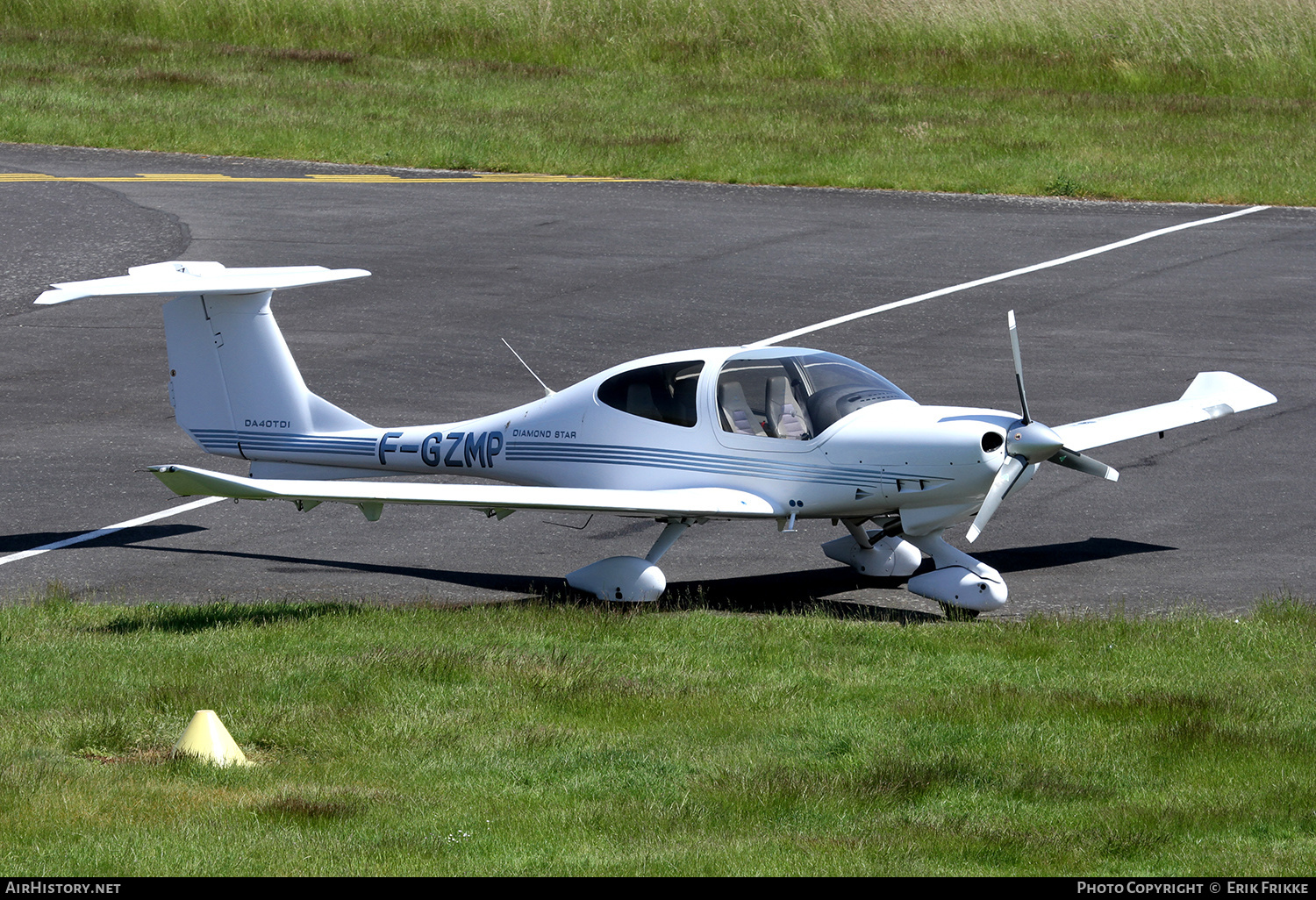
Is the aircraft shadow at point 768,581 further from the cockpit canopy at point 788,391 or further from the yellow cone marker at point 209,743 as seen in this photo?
the yellow cone marker at point 209,743

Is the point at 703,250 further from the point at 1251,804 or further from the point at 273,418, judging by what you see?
the point at 1251,804

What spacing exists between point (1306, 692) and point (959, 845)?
11.6 ft

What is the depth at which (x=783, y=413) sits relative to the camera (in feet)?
44.1

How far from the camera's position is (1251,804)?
866cm

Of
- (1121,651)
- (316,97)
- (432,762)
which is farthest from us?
(316,97)

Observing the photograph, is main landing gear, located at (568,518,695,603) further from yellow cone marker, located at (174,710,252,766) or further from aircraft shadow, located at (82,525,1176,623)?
yellow cone marker, located at (174,710,252,766)

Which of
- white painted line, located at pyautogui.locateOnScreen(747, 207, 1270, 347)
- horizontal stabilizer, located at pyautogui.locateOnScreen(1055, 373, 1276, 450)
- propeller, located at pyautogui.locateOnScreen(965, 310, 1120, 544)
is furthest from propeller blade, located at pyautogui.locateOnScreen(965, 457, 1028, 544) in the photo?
white painted line, located at pyautogui.locateOnScreen(747, 207, 1270, 347)

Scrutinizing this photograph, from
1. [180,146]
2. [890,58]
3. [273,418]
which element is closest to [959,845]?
[273,418]

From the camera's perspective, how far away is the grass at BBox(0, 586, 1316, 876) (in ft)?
26.5

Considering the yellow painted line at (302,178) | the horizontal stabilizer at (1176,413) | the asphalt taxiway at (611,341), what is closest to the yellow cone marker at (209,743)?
the asphalt taxiway at (611,341)

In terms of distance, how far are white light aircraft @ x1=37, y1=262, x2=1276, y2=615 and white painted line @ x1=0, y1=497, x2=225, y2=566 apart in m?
1.07

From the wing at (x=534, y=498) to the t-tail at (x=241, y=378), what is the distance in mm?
1756
